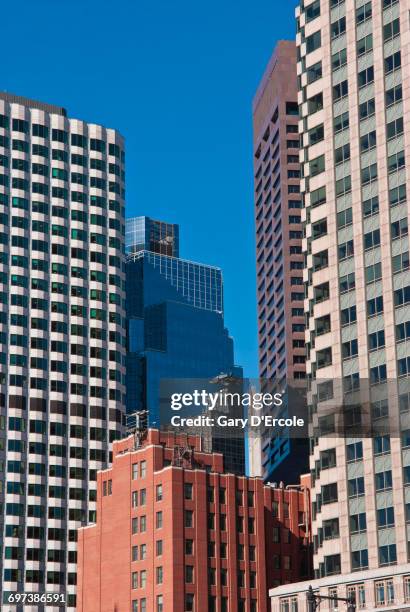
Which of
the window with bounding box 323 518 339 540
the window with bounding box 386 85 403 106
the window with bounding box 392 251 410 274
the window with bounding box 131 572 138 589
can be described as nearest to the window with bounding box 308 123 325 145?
the window with bounding box 386 85 403 106

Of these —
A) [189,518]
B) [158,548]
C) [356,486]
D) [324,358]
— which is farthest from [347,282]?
[158,548]

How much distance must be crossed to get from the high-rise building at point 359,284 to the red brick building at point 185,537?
3065cm

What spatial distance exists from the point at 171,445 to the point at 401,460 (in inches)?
2392

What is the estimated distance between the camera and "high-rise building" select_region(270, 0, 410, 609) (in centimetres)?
13475

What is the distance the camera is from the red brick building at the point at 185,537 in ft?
558

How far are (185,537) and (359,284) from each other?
46.7m

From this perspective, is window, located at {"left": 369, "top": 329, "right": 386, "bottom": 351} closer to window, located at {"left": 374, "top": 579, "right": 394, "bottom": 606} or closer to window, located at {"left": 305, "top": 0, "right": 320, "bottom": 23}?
window, located at {"left": 374, "top": 579, "right": 394, "bottom": 606}

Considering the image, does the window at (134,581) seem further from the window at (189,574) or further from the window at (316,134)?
the window at (316,134)

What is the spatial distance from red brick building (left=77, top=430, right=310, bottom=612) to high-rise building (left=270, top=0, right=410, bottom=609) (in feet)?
101

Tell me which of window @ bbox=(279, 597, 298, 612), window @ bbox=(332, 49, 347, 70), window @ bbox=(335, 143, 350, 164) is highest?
window @ bbox=(332, 49, 347, 70)

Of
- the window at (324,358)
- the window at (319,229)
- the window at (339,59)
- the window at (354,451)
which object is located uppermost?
the window at (339,59)

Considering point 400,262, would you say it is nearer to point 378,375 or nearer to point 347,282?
point 347,282

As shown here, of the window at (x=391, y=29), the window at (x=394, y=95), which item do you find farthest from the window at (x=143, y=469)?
the window at (x=391, y=29)

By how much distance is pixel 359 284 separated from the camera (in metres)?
144
